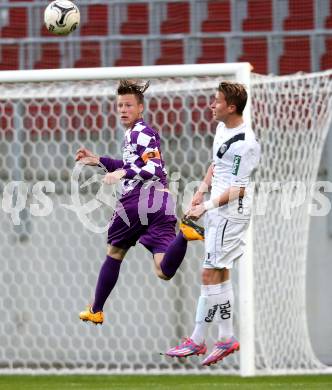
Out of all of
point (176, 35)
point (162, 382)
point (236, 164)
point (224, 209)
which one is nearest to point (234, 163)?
point (236, 164)

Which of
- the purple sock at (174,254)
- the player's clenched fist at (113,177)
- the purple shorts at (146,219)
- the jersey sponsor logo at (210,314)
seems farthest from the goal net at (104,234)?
the player's clenched fist at (113,177)

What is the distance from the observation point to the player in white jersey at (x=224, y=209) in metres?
5.07

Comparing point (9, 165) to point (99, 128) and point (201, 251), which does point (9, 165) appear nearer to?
point (99, 128)

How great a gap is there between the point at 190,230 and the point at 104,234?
279 centimetres

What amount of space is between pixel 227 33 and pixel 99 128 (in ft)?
4.84

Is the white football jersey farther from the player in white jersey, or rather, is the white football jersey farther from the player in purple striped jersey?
the player in purple striped jersey

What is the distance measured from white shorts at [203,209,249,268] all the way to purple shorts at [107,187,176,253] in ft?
1.02

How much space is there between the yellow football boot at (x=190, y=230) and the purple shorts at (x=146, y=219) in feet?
1.00

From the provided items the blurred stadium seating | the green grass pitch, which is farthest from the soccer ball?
the blurred stadium seating

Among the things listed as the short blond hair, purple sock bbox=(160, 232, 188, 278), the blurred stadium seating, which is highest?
the blurred stadium seating

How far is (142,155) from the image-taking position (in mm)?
5250

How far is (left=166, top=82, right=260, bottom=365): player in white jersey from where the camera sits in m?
5.07

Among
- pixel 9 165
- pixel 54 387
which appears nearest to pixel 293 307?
pixel 54 387

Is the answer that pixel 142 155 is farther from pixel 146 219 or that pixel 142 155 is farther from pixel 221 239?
pixel 221 239
